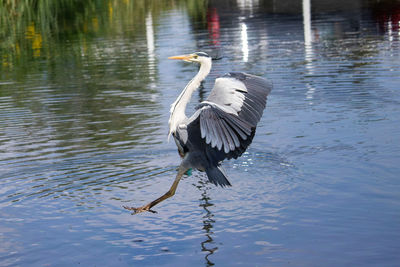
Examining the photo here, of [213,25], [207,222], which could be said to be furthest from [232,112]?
[213,25]

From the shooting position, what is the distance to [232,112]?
21.0 ft

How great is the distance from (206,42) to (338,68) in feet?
20.9

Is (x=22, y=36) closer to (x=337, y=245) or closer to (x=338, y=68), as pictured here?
(x=338, y=68)

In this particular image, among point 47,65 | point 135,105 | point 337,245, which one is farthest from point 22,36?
point 337,245

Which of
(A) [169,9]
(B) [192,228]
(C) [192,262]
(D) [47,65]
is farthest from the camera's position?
(A) [169,9]

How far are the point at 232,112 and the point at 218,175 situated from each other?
99 centimetres

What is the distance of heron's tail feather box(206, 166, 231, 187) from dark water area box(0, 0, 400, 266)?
9.5 inches

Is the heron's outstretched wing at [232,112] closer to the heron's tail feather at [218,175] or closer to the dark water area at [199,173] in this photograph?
the heron's tail feather at [218,175]

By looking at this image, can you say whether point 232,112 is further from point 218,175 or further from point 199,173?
point 199,173

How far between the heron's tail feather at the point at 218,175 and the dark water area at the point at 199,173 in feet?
0.79

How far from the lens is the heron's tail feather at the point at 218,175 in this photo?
7152 millimetres

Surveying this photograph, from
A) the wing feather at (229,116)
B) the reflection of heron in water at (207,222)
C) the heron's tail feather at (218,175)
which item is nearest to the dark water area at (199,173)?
the reflection of heron in water at (207,222)

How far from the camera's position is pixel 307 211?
271 inches

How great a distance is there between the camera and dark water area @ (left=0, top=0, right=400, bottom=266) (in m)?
6.25
